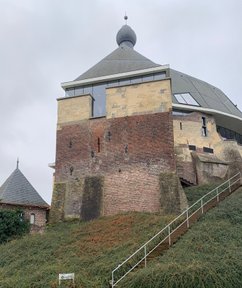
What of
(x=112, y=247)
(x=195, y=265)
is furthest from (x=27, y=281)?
(x=195, y=265)

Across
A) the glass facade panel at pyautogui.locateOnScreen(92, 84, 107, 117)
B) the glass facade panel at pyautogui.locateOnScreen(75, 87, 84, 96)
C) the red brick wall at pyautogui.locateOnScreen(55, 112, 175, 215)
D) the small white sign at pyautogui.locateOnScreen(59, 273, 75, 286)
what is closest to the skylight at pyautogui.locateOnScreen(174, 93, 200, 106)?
the glass facade panel at pyautogui.locateOnScreen(92, 84, 107, 117)

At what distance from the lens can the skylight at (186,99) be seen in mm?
27922

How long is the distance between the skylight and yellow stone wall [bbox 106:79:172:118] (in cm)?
440

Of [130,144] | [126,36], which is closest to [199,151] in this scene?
[130,144]

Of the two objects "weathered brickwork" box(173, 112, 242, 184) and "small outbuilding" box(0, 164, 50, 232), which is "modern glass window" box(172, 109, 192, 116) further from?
"small outbuilding" box(0, 164, 50, 232)

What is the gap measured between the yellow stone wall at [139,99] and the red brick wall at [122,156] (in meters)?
0.35

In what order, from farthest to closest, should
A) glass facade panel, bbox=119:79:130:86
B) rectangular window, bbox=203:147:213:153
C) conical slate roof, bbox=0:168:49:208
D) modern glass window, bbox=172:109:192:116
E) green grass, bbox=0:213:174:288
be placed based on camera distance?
1. modern glass window, bbox=172:109:192:116
2. rectangular window, bbox=203:147:213:153
3. glass facade panel, bbox=119:79:130:86
4. conical slate roof, bbox=0:168:49:208
5. green grass, bbox=0:213:174:288

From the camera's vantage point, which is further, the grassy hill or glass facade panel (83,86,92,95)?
glass facade panel (83,86,92,95)

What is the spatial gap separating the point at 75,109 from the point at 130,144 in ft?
13.6

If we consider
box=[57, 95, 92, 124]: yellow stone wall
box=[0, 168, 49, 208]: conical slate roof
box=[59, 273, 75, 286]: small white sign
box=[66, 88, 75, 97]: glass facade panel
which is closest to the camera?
box=[59, 273, 75, 286]: small white sign

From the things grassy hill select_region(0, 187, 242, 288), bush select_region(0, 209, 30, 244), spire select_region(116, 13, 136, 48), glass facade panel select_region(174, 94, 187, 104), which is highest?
spire select_region(116, 13, 136, 48)

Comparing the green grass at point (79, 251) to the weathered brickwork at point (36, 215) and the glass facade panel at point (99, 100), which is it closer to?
the weathered brickwork at point (36, 215)

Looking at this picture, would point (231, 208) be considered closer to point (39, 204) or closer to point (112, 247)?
point (112, 247)

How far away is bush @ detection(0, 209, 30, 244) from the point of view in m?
20.7
